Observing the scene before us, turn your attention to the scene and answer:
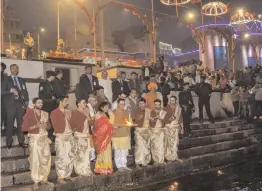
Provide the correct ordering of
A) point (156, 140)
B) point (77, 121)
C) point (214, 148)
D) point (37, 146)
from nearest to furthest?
point (37, 146)
point (77, 121)
point (156, 140)
point (214, 148)

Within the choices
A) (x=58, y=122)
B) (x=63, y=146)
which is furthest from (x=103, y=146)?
(x=58, y=122)

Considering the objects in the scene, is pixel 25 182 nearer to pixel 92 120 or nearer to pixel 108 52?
pixel 92 120

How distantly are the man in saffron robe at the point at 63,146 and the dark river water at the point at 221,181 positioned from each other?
1.74 m

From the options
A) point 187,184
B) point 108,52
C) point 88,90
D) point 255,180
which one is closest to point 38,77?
point 88,90

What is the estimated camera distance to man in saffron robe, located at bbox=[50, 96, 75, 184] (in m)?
6.89

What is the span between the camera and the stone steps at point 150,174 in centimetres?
678

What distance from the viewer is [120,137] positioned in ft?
26.3

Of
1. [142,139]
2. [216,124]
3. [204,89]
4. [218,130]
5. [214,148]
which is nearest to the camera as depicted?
[142,139]

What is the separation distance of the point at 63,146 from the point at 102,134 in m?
1.03

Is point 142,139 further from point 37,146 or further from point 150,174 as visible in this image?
point 37,146

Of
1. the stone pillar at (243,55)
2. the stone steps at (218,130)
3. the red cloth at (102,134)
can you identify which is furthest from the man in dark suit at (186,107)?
the stone pillar at (243,55)

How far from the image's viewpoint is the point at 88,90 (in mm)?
9352

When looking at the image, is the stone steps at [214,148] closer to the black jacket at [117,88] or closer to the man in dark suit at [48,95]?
the black jacket at [117,88]

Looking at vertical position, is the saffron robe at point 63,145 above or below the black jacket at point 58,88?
below
